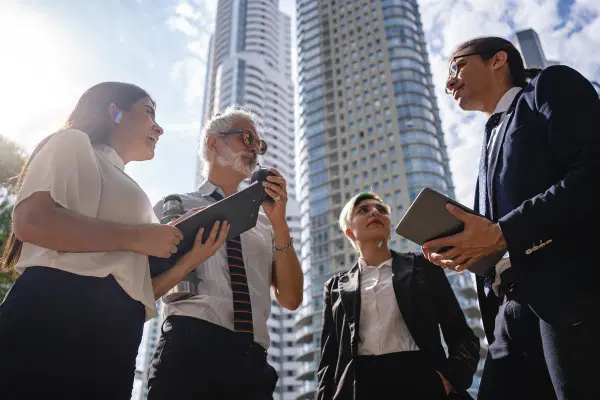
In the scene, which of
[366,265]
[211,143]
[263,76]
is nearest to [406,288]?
[366,265]

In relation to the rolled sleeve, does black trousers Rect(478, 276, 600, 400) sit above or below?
below

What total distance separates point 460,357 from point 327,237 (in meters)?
52.5

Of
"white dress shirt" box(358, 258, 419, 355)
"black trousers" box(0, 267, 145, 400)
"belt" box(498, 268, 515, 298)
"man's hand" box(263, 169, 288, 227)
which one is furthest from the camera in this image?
"white dress shirt" box(358, 258, 419, 355)

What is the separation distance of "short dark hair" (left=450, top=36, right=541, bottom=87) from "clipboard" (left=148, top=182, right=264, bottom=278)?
1580 millimetres

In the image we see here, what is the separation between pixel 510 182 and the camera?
179cm

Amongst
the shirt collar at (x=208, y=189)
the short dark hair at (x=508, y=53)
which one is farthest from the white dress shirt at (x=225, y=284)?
the short dark hair at (x=508, y=53)

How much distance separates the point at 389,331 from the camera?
2.96 meters

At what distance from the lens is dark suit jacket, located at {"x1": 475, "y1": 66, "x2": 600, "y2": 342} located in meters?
1.48

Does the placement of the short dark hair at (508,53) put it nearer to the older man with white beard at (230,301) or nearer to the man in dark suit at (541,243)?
the man in dark suit at (541,243)

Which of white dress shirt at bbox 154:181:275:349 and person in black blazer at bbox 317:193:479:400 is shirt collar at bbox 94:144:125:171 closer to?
white dress shirt at bbox 154:181:275:349

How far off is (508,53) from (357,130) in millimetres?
58015

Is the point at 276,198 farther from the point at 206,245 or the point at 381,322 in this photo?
the point at 381,322

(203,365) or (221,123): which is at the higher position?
(221,123)

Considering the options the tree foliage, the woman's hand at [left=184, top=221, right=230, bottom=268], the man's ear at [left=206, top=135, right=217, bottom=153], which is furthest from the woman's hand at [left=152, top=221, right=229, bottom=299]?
the tree foliage
